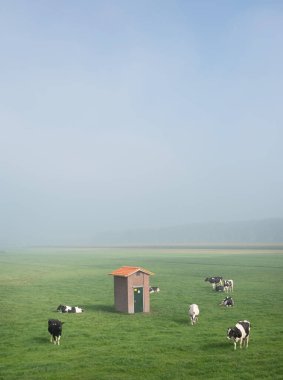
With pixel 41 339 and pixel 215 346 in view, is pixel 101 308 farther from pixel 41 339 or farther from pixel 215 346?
pixel 215 346

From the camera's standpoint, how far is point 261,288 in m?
51.1

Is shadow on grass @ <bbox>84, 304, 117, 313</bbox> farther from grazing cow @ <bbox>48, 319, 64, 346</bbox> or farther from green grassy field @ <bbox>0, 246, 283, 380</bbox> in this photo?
grazing cow @ <bbox>48, 319, 64, 346</bbox>

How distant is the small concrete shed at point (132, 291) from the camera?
37406 mm

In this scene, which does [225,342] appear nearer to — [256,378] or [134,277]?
[256,378]

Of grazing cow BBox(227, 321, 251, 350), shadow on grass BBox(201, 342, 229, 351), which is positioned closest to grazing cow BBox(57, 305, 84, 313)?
shadow on grass BBox(201, 342, 229, 351)

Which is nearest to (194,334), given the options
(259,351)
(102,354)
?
(259,351)

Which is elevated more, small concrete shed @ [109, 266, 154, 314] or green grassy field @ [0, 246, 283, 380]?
small concrete shed @ [109, 266, 154, 314]

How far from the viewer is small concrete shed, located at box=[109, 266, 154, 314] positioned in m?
37.4

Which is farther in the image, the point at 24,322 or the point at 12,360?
the point at 24,322

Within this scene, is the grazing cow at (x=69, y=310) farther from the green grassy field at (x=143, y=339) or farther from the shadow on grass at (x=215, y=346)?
the shadow on grass at (x=215, y=346)

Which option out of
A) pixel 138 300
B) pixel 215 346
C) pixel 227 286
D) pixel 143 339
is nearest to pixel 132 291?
pixel 138 300

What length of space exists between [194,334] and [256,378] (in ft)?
27.4

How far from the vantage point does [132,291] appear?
37594 mm

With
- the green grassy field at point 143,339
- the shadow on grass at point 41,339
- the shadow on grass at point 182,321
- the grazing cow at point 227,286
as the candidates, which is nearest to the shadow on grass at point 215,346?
the green grassy field at point 143,339
